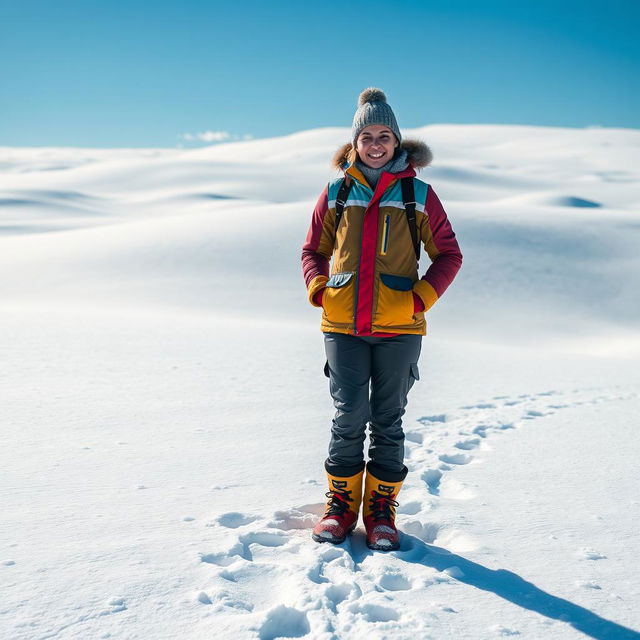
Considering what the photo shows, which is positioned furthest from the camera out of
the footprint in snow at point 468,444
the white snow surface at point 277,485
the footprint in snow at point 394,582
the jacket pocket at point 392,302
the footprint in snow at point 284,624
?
the footprint in snow at point 468,444

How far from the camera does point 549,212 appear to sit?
18.8 meters

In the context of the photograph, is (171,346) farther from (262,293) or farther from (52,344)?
(262,293)

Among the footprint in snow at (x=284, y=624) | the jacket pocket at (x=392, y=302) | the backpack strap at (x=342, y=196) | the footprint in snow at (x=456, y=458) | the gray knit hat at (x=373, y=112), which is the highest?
the gray knit hat at (x=373, y=112)

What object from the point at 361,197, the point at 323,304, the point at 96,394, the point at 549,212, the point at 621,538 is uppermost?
the point at 549,212

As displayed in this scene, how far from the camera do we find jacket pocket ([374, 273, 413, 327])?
269 centimetres

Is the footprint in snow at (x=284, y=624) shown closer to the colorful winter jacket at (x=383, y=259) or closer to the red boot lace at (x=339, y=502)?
the red boot lace at (x=339, y=502)

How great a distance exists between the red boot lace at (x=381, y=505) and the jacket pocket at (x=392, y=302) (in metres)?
0.76

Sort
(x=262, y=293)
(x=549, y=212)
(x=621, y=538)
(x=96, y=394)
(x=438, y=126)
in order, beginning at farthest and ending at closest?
(x=438, y=126)
(x=549, y=212)
(x=262, y=293)
(x=96, y=394)
(x=621, y=538)

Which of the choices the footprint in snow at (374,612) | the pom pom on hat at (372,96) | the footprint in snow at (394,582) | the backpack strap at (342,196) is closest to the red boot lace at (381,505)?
the footprint in snow at (394,582)

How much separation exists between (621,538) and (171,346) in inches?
202


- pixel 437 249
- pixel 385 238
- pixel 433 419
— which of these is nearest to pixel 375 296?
pixel 385 238

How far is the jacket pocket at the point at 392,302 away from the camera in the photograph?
106 inches

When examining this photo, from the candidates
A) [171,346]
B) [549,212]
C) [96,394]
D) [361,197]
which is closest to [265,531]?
[361,197]

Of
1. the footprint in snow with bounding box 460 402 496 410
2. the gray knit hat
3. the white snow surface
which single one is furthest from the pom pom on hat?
the footprint in snow with bounding box 460 402 496 410
